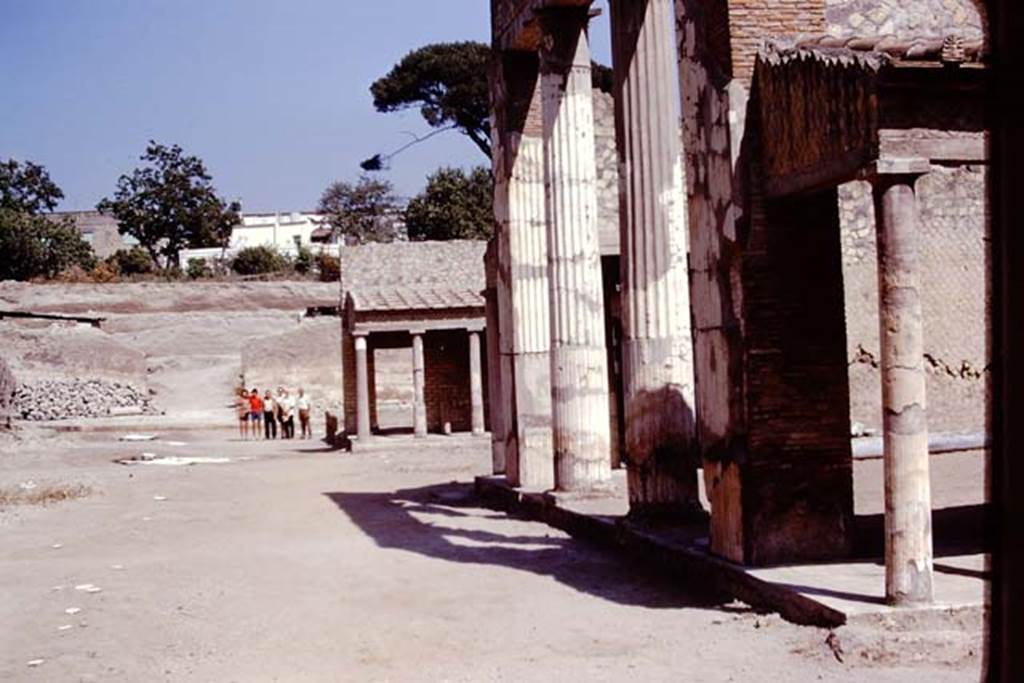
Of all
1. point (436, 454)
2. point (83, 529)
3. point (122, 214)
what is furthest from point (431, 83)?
point (83, 529)

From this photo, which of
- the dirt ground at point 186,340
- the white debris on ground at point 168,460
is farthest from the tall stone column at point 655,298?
the dirt ground at point 186,340

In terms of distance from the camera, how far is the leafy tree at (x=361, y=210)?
65.3 meters

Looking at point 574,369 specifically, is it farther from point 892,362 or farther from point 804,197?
point 892,362

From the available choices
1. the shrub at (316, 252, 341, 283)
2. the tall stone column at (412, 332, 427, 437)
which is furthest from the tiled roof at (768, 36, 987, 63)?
the shrub at (316, 252, 341, 283)

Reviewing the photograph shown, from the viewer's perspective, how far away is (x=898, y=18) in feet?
28.9

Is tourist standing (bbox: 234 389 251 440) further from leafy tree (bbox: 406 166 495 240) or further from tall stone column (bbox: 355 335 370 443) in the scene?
leafy tree (bbox: 406 166 495 240)

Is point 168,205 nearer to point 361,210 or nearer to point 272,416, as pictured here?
point 361,210

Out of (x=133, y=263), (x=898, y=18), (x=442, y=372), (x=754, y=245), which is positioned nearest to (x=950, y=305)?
(x=898, y=18)

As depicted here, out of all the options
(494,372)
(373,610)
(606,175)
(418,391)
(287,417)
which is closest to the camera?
(373,610)

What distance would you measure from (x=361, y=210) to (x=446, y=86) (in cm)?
919

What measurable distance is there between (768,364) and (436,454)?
58.9 feet

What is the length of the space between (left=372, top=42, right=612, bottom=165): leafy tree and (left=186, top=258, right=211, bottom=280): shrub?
12975 mm

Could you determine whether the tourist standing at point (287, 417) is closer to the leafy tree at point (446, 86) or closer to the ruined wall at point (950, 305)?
the ruined wall at point (950, 305)

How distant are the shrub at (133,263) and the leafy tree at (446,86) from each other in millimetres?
15260
